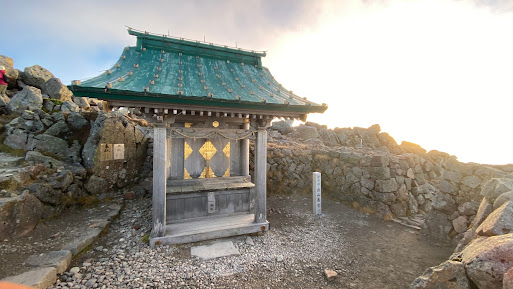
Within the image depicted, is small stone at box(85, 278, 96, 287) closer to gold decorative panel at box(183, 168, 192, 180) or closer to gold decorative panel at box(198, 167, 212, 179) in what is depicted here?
gold decorative panel at box(183, 168, 192, 180)

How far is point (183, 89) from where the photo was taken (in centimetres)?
606

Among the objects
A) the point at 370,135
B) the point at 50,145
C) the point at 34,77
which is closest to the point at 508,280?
the point at 50,145

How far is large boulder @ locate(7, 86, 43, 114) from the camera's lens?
→ 13.6m

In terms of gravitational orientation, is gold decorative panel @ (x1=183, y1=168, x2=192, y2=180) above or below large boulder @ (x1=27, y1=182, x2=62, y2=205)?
above

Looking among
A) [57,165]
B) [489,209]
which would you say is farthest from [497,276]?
[57,165]

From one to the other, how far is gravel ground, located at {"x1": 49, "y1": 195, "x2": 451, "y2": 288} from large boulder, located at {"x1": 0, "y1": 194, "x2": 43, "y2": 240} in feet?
7.37

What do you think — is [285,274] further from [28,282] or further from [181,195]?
[28,282]

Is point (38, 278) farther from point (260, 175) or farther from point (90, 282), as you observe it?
point (260, 175)

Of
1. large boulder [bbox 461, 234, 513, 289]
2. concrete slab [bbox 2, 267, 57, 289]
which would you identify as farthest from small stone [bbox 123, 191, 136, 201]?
large boulder [bbox 461, 234, 513, 289]

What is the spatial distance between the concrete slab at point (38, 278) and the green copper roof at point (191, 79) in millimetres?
4153

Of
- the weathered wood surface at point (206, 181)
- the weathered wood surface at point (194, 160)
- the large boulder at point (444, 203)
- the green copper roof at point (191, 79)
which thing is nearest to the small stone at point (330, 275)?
the weathered wood surface at point (206, 181)

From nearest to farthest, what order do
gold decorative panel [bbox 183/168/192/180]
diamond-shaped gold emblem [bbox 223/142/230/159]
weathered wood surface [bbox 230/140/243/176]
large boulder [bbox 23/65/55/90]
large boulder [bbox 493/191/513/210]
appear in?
large boulder [bbox 493/191/513/210] → gold decorative panel [bbox 183/168/192/180] → diamond-shaped gold emblem [bbox 223/142/230/159] → weathered wood surface [bbox 230/140/243/176] → large boulder [bbox 23/65/55/90]

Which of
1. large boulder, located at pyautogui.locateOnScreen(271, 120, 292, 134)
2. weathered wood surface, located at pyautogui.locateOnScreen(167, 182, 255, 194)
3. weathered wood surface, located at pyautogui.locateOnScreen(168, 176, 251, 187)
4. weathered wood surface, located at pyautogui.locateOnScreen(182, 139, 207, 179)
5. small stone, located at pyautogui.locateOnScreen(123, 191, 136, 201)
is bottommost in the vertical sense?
small stone, located at pyautogui.locateOnScreen(123, 191, 136, 201)

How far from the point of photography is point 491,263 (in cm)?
303
